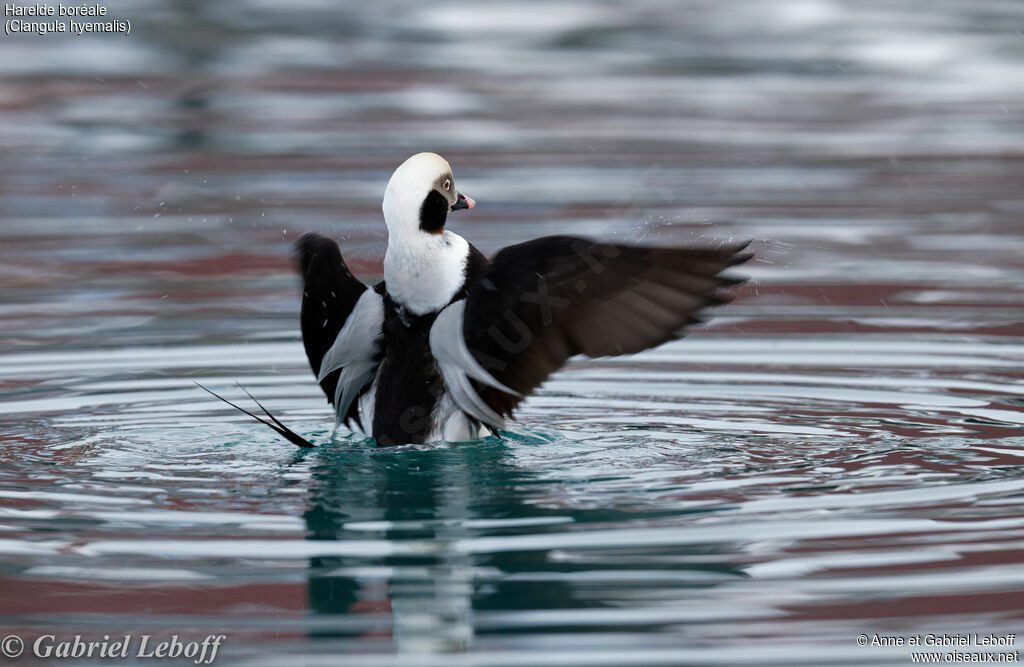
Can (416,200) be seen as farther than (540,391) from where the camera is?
No

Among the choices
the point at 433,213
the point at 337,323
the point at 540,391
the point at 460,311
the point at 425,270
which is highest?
the point at 433,213

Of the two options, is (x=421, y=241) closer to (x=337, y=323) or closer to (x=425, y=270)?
(x=425, y=270)

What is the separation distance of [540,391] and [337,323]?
1.20 m

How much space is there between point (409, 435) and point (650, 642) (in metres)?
2.05

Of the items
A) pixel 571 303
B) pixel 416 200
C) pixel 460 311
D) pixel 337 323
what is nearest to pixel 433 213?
pixel 416 200

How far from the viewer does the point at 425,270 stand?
5543mm

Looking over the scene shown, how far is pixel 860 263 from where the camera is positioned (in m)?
9.55

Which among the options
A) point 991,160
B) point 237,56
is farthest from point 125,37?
point 991,160

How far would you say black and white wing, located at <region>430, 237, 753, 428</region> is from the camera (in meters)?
5.06

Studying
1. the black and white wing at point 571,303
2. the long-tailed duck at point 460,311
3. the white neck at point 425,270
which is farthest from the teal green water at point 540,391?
the white neck at point 425,270

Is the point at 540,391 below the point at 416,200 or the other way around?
below

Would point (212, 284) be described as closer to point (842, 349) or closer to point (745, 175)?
point (842, 349)

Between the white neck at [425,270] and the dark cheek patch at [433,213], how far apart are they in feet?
0.08

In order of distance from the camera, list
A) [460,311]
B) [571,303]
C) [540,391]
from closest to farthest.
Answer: [571,303]
[460,311]
[540,391]
